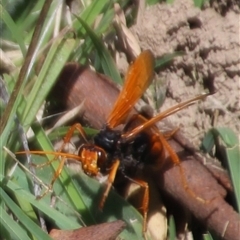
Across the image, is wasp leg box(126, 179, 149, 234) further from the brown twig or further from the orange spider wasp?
the brown twig

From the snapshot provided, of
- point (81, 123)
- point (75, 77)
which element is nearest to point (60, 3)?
point (75, 77)

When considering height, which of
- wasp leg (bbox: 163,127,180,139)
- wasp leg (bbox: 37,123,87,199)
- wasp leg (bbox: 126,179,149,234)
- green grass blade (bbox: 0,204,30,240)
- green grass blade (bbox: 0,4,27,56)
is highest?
green grass blade (bbox: 0,4,27,56)

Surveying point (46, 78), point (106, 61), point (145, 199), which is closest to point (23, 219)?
point (145, 199)

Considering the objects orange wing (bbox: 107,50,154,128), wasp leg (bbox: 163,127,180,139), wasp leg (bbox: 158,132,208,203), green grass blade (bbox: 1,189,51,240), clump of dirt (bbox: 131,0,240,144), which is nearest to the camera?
green grass blade (bbox: 1,189,51,240)

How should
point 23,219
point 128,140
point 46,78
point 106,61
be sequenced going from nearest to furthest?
point 23,219 → point 128,140 → point 46,78 → point 106,61

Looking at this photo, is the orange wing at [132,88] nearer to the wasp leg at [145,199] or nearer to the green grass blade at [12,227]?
the wasp leg at [145,199]

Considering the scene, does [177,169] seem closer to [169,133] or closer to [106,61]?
[169,133]

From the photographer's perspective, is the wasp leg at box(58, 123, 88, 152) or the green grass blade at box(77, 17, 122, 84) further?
the green grass blade at box(77, 17, 122, 84)

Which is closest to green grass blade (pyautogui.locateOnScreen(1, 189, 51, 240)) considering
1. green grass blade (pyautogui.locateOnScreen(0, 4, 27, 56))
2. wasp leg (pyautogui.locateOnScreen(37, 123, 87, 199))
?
wasp leg (pyautogui.locateOnScreen(37, 123, 87, 199))
